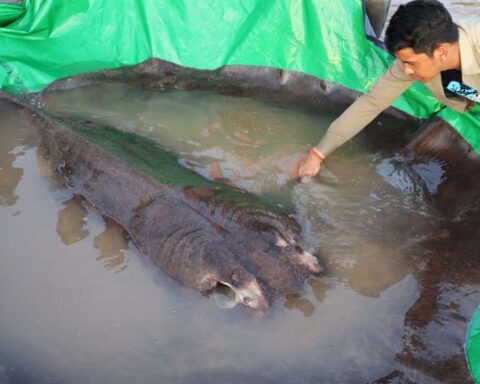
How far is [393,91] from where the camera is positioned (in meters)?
3.94

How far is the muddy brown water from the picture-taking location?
2924 millimetres

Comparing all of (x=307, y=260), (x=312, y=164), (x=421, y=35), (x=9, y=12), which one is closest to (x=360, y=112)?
(x=312, y=164)

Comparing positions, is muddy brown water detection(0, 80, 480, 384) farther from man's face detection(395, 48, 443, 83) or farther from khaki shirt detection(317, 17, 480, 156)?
man's face detection(395, 48, 443, 83)

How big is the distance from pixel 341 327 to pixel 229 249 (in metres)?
0.85

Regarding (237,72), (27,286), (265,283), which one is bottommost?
(27,286)

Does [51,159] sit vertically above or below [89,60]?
below

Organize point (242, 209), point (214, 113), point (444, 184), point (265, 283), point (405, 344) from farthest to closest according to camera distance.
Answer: point (214, 113), point (444, 184), point (242, 209), point (265, 283), point (405, 344)

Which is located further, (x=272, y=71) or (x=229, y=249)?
(x=272, y=71)

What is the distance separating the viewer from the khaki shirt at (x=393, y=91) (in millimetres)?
3583

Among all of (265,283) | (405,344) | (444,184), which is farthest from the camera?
(444,184)

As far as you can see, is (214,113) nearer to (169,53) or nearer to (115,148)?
(169,53)

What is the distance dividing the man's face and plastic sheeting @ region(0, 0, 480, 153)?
1294 millimetres

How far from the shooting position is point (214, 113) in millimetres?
4934

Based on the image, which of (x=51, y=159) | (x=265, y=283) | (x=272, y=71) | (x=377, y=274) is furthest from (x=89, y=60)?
(x=377, y=274)
